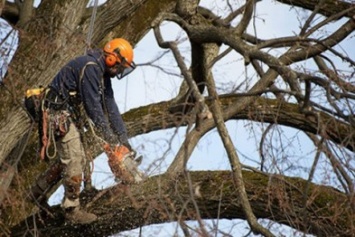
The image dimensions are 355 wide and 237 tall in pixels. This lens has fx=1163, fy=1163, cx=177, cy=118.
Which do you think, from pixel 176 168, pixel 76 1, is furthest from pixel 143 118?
pixel 176 168

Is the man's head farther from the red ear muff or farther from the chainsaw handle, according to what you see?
the chainsaw handle

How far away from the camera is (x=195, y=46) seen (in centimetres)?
989

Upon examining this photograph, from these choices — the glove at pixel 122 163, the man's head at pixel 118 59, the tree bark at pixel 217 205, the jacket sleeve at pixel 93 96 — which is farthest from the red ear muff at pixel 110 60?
the tree bark at pixel 217 205

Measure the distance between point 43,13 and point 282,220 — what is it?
2.98m

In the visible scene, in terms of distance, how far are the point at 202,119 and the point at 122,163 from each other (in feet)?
4.70

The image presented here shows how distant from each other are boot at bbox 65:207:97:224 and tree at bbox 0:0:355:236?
0.29 feet

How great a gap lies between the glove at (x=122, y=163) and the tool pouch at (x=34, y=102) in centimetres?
76

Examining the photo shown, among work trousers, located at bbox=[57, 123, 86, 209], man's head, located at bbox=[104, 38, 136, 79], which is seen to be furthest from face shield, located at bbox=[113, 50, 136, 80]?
work trousers, located at bbox=[57, 123, 86, 209]

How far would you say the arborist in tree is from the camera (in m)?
8.88

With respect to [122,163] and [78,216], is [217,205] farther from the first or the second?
[122,163]

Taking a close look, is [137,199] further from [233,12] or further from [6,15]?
[6,15]

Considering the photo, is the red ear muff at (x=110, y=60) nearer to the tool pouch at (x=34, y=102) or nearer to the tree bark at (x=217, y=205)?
the tool pouch at (x=34, y=102)

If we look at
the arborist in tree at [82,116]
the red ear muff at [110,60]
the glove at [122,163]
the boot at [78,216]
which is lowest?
the boot at [78,216]

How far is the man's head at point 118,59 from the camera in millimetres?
9102
